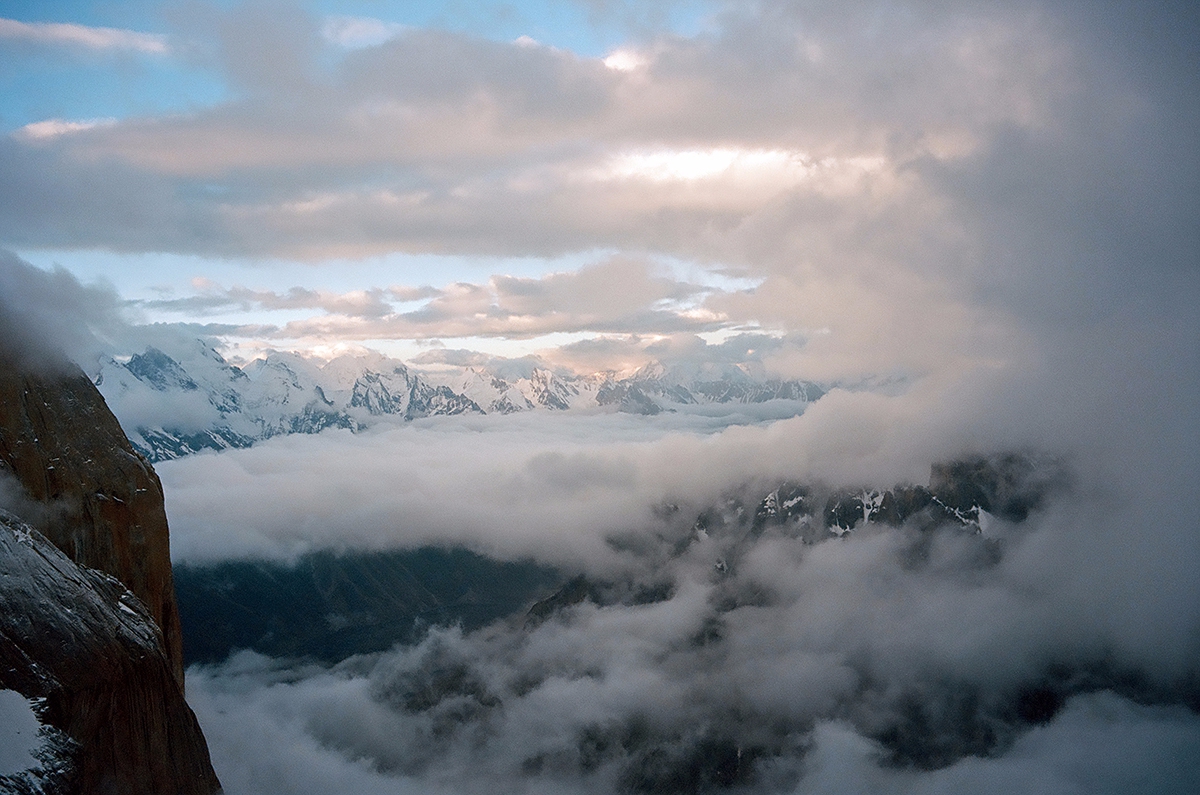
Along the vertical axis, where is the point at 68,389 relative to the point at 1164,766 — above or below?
above

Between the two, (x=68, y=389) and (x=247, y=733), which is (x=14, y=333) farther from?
(x=247, y=733)

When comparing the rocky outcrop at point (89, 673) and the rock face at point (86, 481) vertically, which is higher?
the rock face at point (86, 481)

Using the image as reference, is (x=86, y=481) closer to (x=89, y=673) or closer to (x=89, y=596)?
(x=89, y=596)

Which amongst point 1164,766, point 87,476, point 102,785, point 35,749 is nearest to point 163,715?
point 102,785

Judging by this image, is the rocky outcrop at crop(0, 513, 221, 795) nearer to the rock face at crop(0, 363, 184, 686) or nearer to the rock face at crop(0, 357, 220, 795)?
the rock face at crop(0, 357, 220, 795)

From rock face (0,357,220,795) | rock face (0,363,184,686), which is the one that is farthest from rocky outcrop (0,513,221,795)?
rock face (0,363,184,686)

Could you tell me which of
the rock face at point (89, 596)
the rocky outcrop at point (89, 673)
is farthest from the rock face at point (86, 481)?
the rocky outcrop at point (89, 673)

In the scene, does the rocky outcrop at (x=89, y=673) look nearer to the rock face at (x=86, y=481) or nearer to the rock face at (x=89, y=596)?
the rock face at (x=89, y=596)

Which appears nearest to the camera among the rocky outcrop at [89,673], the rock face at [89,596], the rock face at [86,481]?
the rocky outcrop at [89,673]

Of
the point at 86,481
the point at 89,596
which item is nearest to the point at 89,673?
the point at 89,596
